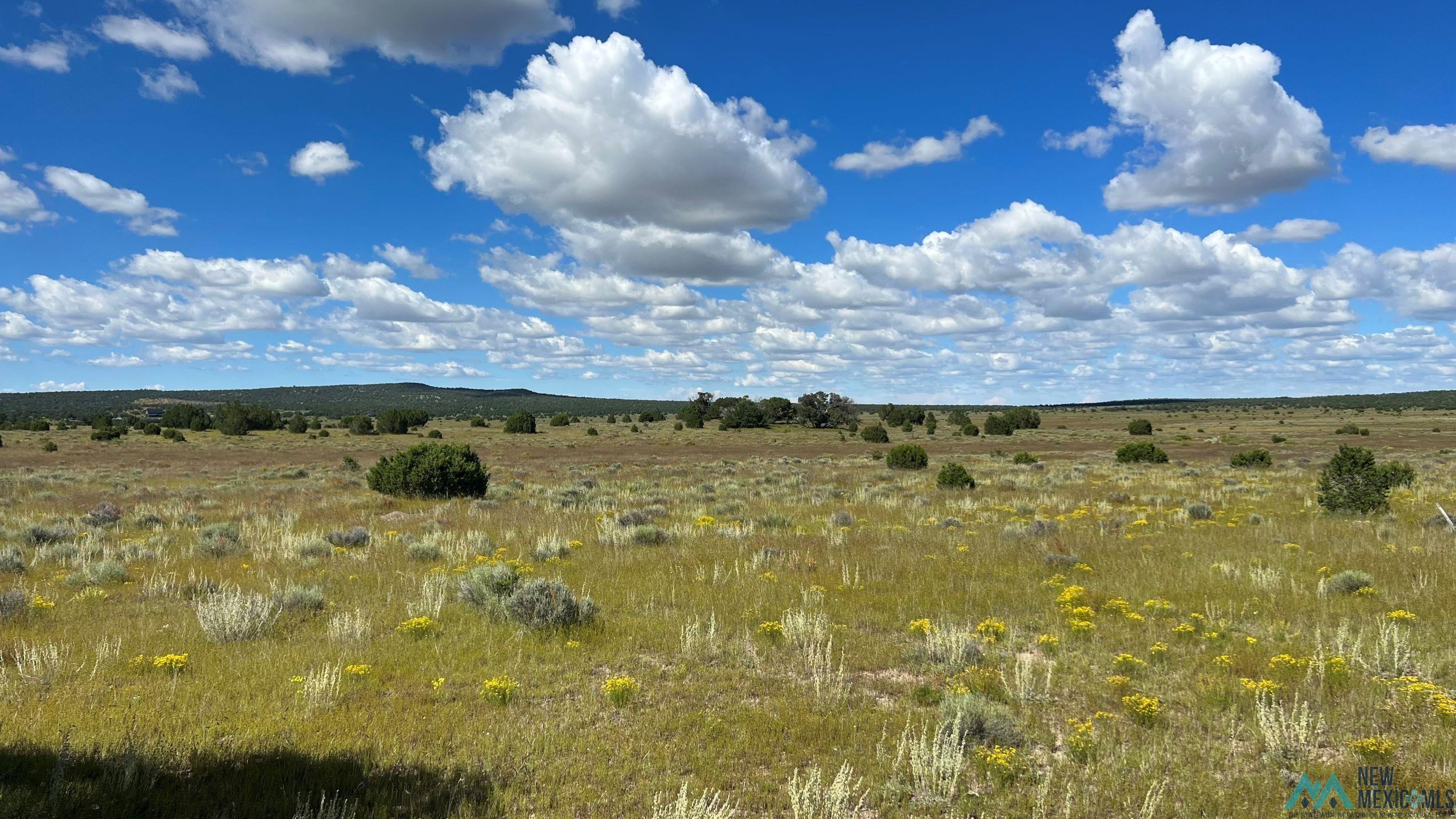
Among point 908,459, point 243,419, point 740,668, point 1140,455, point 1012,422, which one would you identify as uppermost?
point 1012,422

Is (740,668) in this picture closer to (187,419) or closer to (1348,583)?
(1348,583)

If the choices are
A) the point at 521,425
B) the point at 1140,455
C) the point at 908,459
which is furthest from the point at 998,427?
the point at 521,425

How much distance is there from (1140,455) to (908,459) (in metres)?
12.4

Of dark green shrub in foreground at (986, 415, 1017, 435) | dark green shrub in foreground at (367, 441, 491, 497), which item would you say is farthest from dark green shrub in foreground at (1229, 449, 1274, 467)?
dark green shrub in foreground at (986, 415, 1017, 435)

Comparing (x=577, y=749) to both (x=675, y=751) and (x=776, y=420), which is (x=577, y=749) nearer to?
(x=675, y=751)

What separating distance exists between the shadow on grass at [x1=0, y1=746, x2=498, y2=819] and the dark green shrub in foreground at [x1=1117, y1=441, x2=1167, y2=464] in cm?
3778

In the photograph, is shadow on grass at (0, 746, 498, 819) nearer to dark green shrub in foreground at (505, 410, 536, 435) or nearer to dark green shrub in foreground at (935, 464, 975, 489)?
dark green shrub in foreground at (935, 464, 975, 489)

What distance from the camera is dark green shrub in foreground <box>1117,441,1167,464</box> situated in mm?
34531

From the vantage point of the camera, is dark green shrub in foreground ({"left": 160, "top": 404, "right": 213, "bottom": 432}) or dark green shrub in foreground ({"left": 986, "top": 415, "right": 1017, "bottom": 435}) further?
dark green shrub in foreground ({"left": 160, "top": 404, "right": 213, "bottom": 432})

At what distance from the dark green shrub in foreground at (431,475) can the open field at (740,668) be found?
5.01 metres

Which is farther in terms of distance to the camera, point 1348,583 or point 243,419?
point 243,419

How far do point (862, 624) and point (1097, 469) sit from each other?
2676 centimetres

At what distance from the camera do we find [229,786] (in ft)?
14.5

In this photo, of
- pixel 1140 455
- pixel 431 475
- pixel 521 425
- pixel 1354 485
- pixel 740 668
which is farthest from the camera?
pixel 521 425
